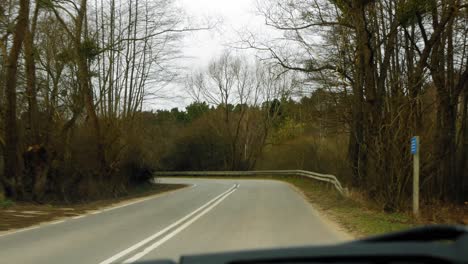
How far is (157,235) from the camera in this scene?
11891 millimetres

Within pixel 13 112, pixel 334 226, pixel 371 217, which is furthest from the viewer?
pixel 13 112

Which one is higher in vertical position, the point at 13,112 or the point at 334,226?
the point at 13,112

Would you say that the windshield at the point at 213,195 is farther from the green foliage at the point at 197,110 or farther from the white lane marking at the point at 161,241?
the green foliage at the point at 197,110

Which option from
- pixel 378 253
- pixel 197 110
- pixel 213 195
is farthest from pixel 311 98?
pixel 197 110

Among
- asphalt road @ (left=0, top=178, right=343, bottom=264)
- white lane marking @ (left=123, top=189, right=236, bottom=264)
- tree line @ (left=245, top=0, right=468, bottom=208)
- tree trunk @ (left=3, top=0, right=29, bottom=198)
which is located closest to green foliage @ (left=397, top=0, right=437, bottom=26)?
tree line @ (left=245, top=0, right=468, bottom=208)

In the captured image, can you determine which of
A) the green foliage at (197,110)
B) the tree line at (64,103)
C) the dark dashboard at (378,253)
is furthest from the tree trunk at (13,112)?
the green foliage at (197,110)

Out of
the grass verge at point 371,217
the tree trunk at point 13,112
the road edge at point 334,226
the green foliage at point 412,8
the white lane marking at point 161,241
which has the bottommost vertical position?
the road edge at point 334,226

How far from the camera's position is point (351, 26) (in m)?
19.1

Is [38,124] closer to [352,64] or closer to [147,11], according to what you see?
[147,11]

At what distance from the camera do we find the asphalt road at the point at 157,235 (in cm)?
929

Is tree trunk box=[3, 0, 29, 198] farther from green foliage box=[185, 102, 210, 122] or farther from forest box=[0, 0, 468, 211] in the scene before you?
green foliage box=[185, 102, 210, 122]

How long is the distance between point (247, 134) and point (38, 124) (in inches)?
1915

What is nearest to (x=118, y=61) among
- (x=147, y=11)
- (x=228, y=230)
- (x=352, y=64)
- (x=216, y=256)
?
(x=147, y=11)

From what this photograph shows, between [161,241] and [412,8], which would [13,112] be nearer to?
[161,241]
